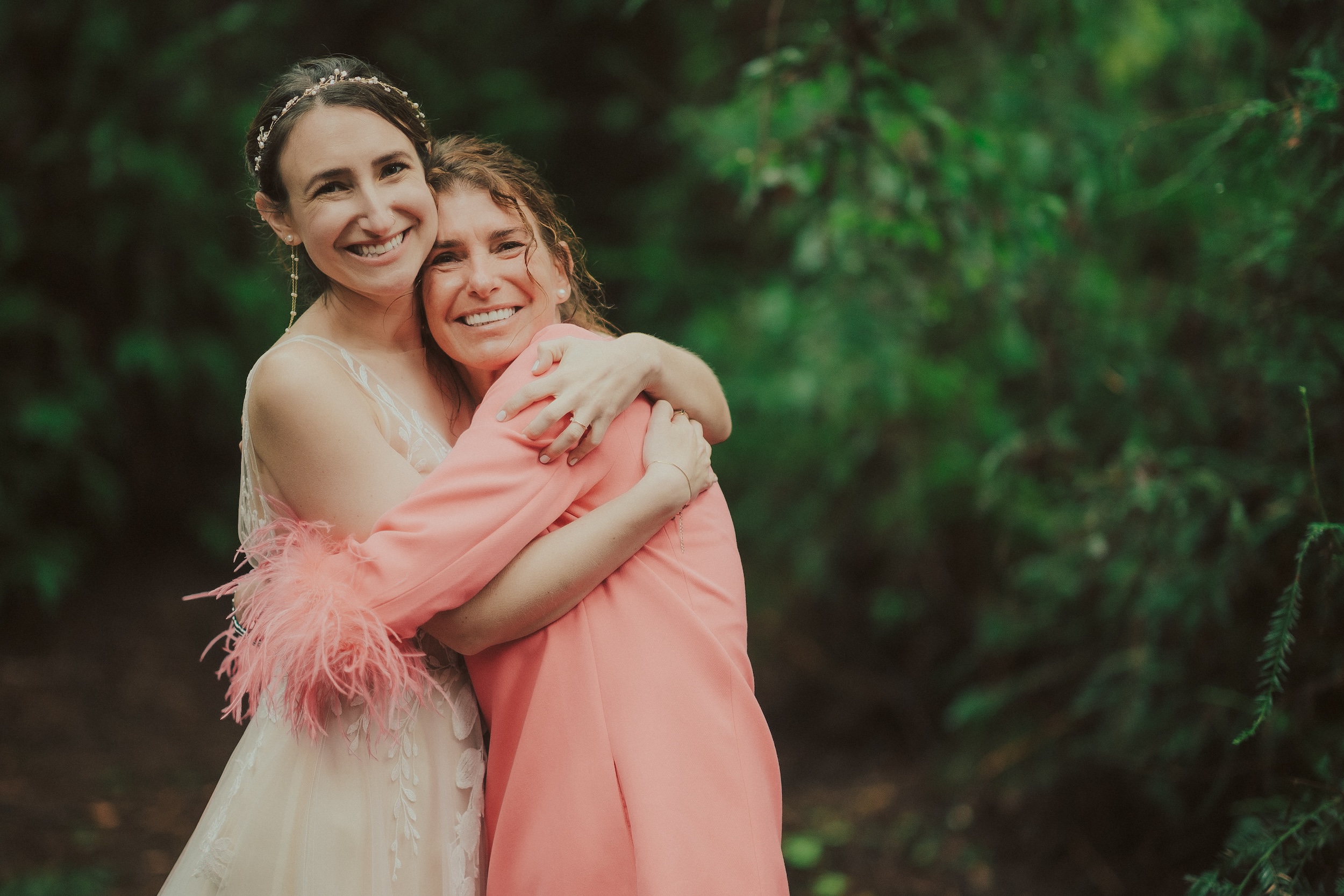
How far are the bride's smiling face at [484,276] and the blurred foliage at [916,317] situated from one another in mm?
1076

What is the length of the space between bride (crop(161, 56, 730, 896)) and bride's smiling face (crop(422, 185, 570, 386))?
0.06m

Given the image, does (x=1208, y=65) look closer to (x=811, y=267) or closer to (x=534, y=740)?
(x=811, y=267)

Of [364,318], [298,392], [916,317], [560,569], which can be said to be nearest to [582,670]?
[560,569]

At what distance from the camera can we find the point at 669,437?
1.90 metres

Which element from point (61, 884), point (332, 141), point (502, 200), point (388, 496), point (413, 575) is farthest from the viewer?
point (61, 884)

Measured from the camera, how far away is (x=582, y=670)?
166cm

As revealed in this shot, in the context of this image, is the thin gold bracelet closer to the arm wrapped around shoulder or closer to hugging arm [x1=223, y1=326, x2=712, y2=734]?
hugging arm [x1=223, y1=326, x2=712, y2=734]

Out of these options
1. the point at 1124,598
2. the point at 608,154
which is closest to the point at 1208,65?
the point at 1124,598

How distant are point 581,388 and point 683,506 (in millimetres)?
288

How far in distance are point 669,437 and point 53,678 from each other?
4514 millimetres

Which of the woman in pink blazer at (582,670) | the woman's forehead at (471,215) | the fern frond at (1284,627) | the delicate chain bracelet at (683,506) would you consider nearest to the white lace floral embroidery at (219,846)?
the woman in pink blazer at (582,670)

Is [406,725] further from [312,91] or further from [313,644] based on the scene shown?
[312,91]

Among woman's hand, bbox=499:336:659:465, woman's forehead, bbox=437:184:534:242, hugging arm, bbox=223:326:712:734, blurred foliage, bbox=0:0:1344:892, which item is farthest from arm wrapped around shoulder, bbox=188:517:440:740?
blurred foliage, bbox=0:0:1344:892

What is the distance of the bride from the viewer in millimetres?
1713
